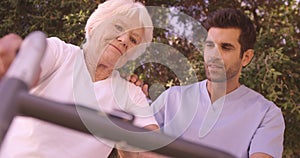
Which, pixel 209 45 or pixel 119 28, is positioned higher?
pixel 119 28

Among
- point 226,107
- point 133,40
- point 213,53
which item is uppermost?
point 133,40

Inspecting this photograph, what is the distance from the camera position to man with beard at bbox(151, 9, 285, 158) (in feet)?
6.33

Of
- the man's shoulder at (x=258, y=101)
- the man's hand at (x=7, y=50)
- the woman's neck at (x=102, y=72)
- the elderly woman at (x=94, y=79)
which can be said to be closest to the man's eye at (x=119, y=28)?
the elderly woman at (x=94, y=79)

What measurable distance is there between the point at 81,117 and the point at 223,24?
5.49 ft

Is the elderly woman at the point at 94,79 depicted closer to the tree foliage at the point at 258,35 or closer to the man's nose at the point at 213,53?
the man's nose at the point at 213,53

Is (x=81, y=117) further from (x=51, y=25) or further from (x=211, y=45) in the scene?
(x=51, y=25)

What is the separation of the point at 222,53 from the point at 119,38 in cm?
56

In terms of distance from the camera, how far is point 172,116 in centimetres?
200

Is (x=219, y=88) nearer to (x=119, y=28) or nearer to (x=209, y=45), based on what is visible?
(x=209, y=45)

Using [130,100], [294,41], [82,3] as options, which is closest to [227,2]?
[294,41]

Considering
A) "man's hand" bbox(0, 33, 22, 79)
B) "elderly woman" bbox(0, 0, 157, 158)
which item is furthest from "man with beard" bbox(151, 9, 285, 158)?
"man's hand" bbox(0, 33, 22, 79)

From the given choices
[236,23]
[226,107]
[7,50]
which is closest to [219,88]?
[226,107]

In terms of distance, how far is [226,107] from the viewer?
2068mm

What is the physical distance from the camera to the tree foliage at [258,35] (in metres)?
3.67
